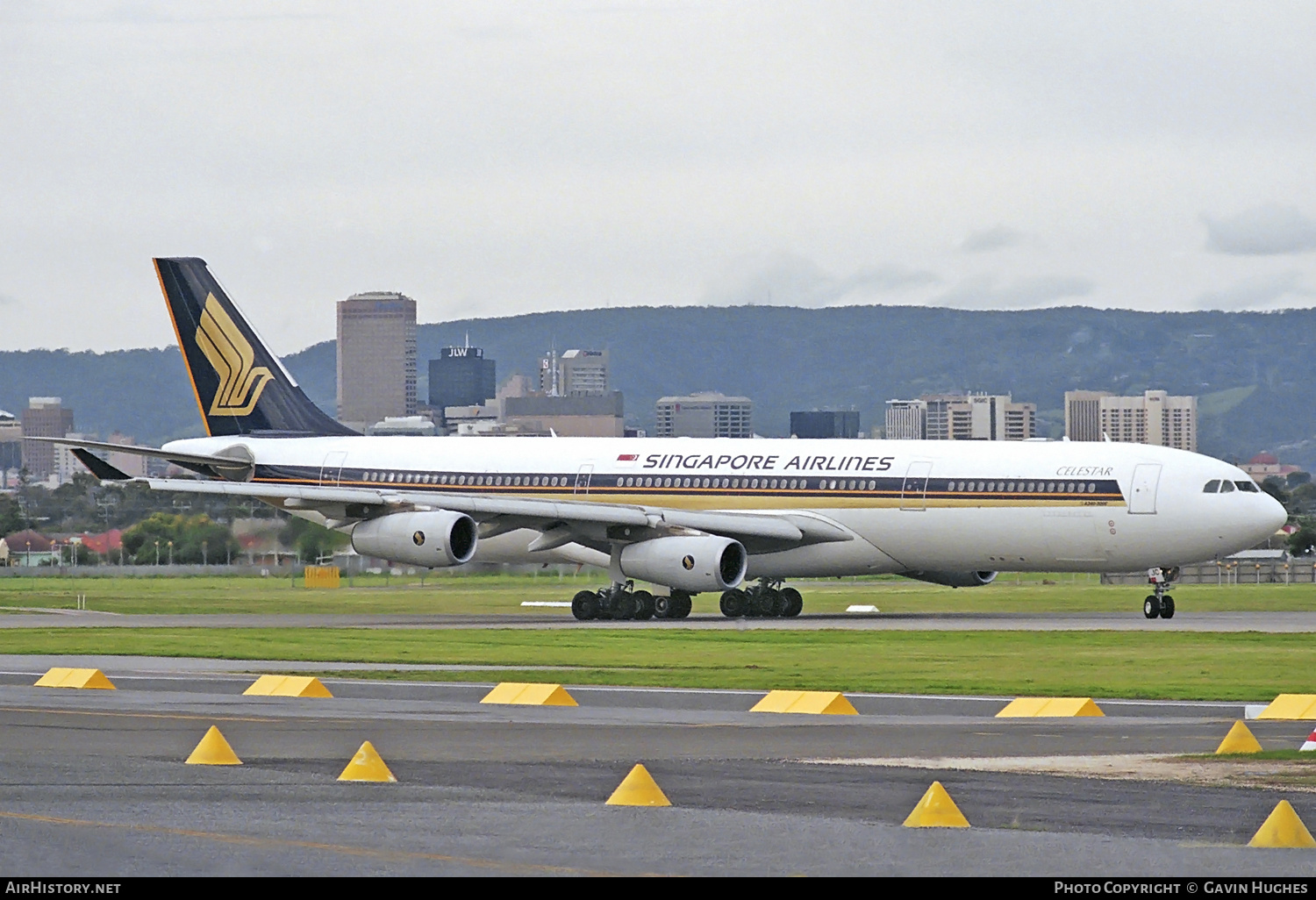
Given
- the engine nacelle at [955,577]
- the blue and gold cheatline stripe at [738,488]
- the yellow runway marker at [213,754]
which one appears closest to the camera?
the yellow runway marker at [213,754]

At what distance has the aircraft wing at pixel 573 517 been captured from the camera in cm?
5266

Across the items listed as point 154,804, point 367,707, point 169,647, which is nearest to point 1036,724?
point 367,707

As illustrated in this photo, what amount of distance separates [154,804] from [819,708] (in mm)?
12326

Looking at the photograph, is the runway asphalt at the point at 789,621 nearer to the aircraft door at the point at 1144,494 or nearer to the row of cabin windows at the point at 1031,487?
the aircraft door at the point at 1144,494

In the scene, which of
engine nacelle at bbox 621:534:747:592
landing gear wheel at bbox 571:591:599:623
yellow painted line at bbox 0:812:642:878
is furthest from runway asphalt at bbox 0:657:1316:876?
landing gear wheel at bbox 571:591:599:623

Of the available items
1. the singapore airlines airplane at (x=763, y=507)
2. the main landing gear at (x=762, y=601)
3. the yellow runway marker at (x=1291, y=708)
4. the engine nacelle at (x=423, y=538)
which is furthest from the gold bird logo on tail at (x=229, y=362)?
the yellow runway marker at (x=1291, y=708)

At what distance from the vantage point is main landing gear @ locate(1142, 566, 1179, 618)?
51.8 m

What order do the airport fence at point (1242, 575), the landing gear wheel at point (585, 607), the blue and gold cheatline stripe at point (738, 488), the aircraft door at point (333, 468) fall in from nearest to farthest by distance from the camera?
the blue and gold cheatline stripe at point (738, 488) < the landing gear wheel at point (585, 607) < the aircraft door at point (333, 468) < the airport fence at point (1242, 575)

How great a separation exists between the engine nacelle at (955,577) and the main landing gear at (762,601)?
300 cm

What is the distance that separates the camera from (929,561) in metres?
53.1

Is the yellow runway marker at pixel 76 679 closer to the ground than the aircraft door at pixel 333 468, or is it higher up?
closer to the ground

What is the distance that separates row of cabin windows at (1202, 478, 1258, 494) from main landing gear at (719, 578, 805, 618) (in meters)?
10.6

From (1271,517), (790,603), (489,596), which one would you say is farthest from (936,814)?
(489,596)

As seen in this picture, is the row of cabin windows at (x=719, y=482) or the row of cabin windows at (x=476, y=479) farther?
the row of cabin windows at (x=476, y=479)
